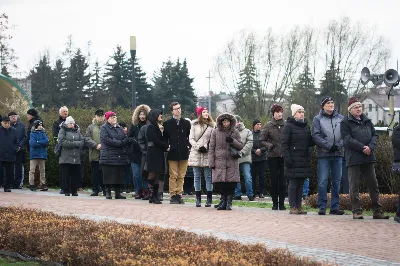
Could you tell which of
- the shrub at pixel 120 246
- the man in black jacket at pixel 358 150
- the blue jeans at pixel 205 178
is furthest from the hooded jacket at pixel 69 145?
the shrub at pixel 120 246

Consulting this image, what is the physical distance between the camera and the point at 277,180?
593 inches

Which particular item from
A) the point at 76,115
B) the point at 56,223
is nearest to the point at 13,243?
the point at 56,223

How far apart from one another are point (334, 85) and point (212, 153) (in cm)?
5350

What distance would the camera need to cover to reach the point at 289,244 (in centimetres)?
938

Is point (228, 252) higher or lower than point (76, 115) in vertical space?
lower

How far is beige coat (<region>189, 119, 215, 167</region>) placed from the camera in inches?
617

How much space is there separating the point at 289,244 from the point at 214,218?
344 cm

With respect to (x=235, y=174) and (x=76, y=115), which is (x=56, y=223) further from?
(x=76, y=115)

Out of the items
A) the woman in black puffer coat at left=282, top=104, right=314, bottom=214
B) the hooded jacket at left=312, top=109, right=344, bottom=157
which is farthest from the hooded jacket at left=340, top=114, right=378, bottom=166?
the woman in black puffer coat at left=282, top=104, right=314, bottom=214

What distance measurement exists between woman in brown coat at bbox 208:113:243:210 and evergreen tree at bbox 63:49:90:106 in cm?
7079

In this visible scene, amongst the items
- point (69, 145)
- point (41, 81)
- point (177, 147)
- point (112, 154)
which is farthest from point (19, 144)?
point (41, 81)

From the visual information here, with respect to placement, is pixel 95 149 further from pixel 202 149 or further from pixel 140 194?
pixel 202 149

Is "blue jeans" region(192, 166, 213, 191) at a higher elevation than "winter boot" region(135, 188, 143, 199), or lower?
higher

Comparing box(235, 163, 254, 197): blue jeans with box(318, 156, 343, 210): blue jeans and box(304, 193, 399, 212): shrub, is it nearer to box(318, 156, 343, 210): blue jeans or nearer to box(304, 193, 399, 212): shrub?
box(304, 193, 399, 212): shrub
